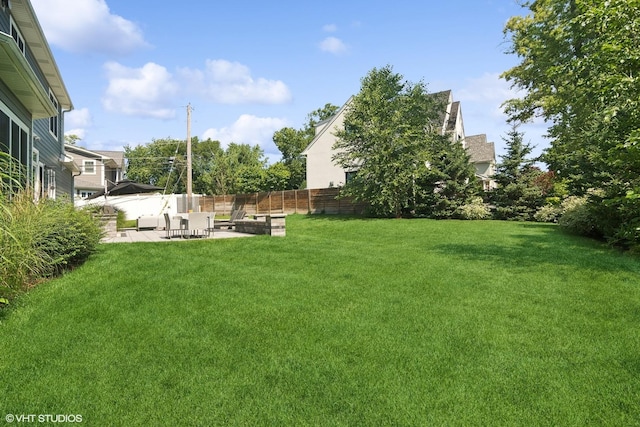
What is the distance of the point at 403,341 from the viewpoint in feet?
12.5

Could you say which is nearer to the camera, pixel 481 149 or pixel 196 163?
pixel 481 149

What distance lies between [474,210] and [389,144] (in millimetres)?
5034

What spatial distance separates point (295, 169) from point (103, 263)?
1490 inches

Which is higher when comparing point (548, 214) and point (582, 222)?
point (548, 214)

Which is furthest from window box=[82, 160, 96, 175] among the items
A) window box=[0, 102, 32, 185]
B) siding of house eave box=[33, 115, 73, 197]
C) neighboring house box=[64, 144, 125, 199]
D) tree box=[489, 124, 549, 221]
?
tree box=[489, 124, 549, 221]

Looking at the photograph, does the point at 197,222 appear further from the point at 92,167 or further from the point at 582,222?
the point at 92,167

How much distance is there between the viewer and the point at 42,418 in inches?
104

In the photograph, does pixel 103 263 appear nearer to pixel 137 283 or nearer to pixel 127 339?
pixel 137 283

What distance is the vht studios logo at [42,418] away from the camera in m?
2.61

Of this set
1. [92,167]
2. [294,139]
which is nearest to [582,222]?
[92,167]

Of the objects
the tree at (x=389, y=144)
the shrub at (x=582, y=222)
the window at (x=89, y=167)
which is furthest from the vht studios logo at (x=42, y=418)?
the window at (x=89, y=167)

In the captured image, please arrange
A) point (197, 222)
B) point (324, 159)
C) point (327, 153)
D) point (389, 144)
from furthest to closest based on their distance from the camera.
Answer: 1. point (324, 159)
2. point (327, 153)
3. point (389, 144)
4. point (197, 222)

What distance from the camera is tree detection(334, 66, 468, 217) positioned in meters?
18.7

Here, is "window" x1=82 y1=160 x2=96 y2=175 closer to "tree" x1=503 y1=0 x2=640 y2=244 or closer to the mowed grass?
the mowed grass
